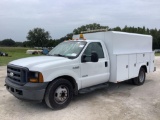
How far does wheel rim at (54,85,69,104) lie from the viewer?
524 centimetres

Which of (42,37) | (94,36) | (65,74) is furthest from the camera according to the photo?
(42,37)

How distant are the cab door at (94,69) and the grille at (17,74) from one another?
165cm

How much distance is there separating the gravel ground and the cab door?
1.95 ft

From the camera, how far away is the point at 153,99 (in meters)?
6.30

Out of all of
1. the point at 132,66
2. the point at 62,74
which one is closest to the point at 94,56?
the point at 62,74

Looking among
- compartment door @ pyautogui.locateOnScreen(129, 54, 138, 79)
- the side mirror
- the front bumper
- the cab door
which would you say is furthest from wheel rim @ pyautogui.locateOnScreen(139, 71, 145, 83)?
the front bumper

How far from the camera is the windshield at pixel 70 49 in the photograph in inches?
231

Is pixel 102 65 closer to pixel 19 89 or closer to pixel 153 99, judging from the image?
pixel 153 99

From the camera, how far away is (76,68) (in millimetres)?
5609

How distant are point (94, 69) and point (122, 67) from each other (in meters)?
1.36

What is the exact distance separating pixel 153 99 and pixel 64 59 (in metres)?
Answer: 3.14

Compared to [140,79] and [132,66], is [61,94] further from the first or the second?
[140,79]

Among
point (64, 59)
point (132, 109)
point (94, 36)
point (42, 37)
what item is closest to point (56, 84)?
point (64, 59)

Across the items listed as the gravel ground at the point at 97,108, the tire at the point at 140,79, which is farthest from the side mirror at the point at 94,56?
the tire at the point at 140,79
